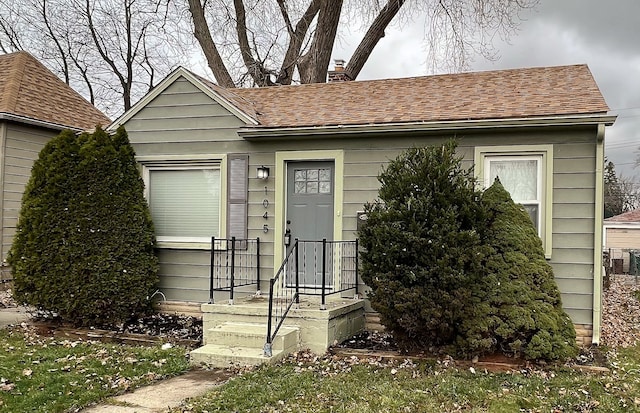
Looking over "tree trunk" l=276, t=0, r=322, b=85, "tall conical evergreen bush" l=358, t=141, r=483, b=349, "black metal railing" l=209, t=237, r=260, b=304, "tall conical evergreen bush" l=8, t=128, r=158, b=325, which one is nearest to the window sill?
"black metal railing" l=209, t=237, r=260, b=304

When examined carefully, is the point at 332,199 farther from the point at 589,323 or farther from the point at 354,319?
the point at 589,323

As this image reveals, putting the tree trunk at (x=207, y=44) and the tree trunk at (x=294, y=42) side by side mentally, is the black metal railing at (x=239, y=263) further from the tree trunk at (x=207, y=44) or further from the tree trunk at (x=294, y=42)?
the tree trunk at (x=294, y=42)

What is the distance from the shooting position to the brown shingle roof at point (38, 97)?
11.5 m

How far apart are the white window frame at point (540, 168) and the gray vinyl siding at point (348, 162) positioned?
7 cm

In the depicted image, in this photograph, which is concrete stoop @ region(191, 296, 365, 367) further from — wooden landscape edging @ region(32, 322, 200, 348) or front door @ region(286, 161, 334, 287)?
front door @ region(286, 161, 334, 287)

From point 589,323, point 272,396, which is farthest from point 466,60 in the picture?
point 272,396

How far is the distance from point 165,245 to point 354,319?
126 inches

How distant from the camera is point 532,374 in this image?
5.79m

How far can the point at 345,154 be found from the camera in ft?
26.5

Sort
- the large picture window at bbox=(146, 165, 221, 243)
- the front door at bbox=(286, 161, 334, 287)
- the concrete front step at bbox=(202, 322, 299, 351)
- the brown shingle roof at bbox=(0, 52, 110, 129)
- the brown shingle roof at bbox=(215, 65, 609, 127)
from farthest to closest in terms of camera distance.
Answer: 1. the brown shingle roof at bbox=(0, 52, 110, 129)
2. the large picture window at bbox=(146, 165, 221, 243)
3. the front door at bbox=(286, 161, 334, 287)
4. the brown shingle roof at bbox=(215, 65, 609, 127)
5. the concrete front step at bbox=(202, 322, 299, 351)

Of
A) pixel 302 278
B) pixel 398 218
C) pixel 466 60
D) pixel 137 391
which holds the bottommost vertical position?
pixel 137 391

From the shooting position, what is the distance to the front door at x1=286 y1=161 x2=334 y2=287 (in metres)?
8.24

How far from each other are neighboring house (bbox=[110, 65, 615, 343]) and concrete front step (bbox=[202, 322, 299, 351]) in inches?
64.2

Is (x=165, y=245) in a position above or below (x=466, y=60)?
below
